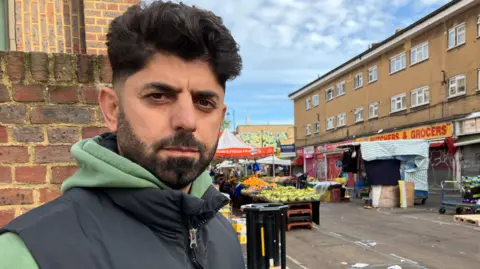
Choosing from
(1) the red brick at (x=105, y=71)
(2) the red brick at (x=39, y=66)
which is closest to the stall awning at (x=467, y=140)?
(1) the red brick at (x=105, y=71)

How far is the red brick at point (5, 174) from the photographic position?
235 centimetres

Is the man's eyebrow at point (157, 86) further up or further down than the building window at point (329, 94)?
further down

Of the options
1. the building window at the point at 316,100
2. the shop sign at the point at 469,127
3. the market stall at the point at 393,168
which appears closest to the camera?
the market stall at the point at 393,168

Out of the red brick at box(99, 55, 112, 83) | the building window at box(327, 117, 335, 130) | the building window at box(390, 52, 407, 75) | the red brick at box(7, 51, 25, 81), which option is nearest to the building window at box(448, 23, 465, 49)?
the building window at box(390, 52, 407, 75)

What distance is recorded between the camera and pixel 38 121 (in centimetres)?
243

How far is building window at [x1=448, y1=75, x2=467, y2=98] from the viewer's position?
740 inches

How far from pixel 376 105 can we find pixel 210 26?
2767 centimetres

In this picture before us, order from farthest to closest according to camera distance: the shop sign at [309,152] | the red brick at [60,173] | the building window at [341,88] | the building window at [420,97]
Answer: the shop sign at [309,152] → the building window at [341,88] → the building window at [420,97] → the red brick at [60,173]

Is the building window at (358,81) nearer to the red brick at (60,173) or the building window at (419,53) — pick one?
the building window at (419,53)

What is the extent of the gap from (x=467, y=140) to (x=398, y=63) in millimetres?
8228

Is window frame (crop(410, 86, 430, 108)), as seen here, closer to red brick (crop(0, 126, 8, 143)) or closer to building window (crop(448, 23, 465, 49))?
building window (crop(448, 23, 465, 49))

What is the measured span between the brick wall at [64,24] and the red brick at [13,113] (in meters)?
0.98

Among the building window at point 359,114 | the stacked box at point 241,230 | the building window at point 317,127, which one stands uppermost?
the building window at point 359,114

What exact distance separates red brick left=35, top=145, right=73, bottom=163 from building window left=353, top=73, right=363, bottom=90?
94.3ft
